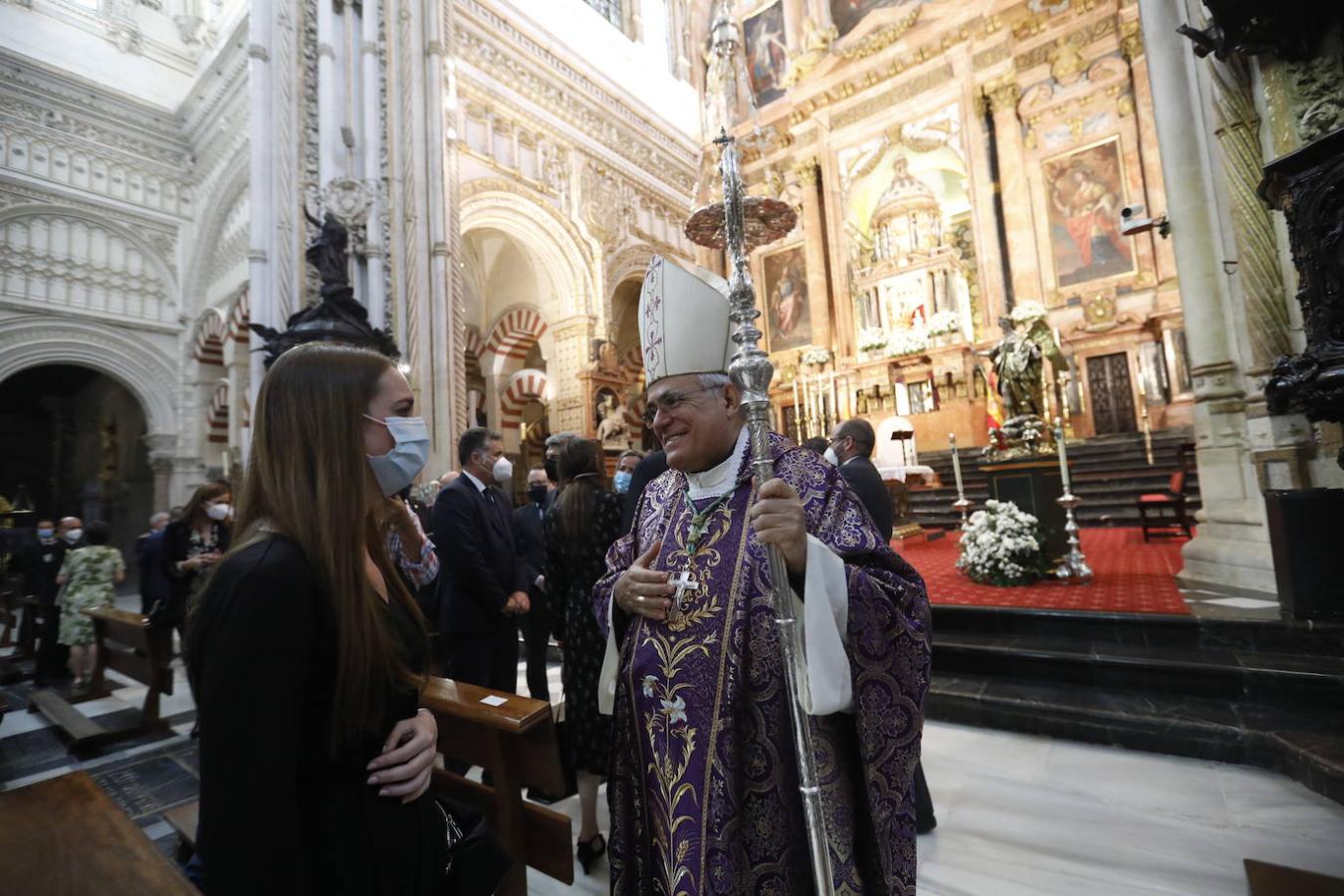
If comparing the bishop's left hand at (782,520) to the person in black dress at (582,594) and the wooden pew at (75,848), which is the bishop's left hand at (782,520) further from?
the person in black dress at (582,594)

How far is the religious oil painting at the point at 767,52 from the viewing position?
50.3 ft

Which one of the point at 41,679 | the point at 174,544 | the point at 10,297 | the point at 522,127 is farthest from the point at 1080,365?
the point at 10,297

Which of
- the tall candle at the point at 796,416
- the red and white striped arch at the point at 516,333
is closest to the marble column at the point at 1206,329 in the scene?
the tall candle at the point at 796,416

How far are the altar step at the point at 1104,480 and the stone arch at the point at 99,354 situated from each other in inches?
519

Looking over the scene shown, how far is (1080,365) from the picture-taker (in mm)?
11242

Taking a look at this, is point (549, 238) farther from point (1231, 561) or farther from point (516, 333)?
point (1231, 561)

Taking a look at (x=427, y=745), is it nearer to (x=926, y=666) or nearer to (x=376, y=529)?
(x=376, y=529)

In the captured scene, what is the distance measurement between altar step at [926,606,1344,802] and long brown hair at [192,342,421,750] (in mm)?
3046

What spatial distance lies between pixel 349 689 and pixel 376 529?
402 mm

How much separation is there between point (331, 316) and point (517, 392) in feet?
21.4

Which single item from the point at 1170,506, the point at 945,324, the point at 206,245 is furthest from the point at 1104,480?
the point at 206,245

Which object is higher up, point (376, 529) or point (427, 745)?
point (376, 529)

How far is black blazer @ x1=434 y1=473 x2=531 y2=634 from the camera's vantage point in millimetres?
2793

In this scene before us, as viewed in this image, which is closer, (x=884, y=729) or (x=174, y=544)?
(x=884, y=729)
